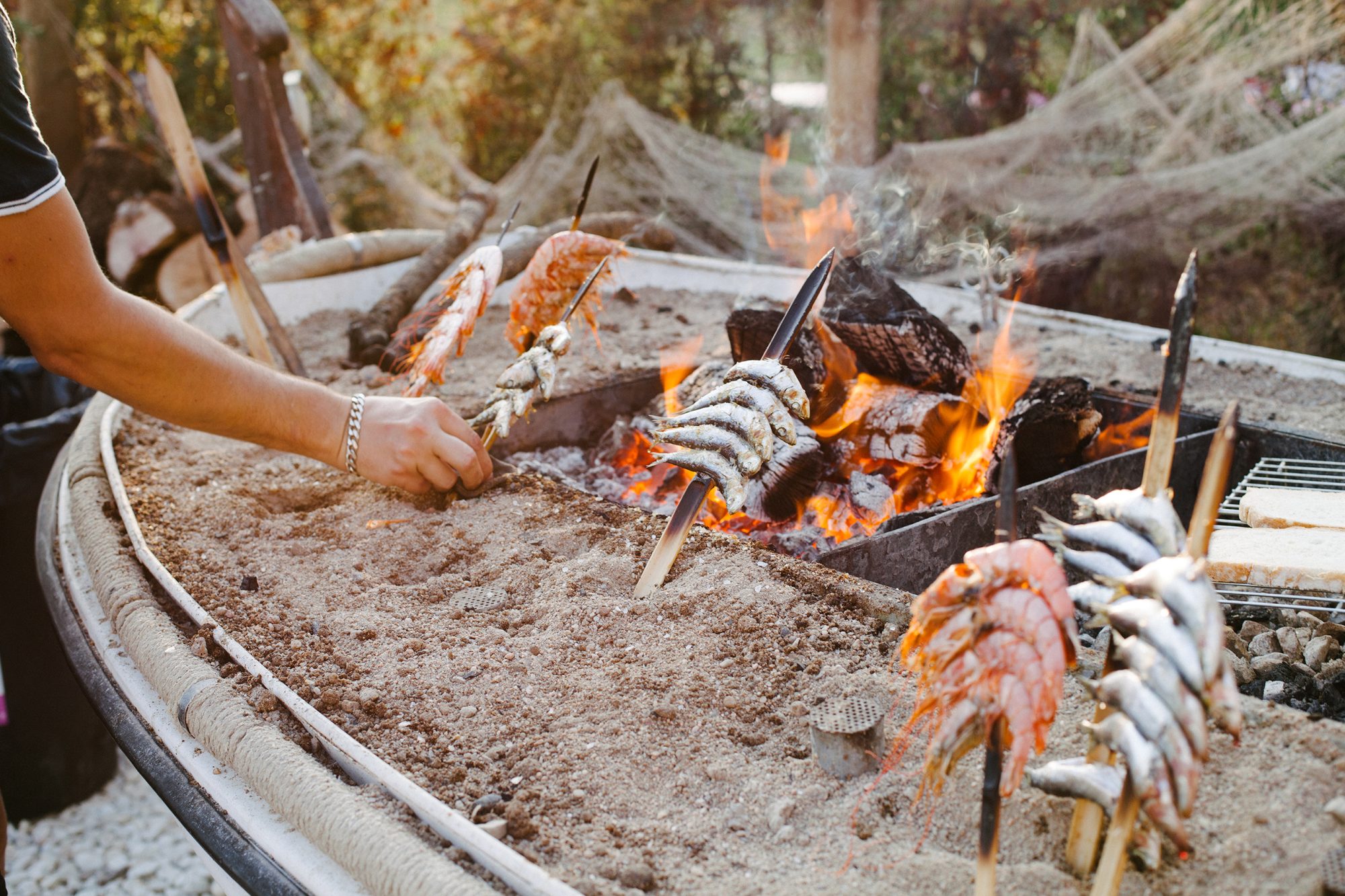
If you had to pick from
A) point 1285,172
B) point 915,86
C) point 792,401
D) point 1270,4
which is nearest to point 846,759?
point 792,401

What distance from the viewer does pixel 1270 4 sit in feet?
20.2

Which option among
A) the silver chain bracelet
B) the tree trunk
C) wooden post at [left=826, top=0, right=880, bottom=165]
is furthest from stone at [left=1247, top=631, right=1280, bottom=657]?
the tree trunk

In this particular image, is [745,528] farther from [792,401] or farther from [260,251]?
[260,251]

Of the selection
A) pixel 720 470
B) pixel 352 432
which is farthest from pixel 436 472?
pixel 720 470

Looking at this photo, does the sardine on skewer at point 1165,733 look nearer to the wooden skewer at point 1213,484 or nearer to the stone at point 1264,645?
the wooden skewer at point 1213,484

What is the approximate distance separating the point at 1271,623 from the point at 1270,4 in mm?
5600

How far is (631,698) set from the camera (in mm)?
1704

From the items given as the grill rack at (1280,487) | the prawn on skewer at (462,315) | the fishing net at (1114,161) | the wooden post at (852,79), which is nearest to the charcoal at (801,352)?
the prawn on skewer at (462,315)

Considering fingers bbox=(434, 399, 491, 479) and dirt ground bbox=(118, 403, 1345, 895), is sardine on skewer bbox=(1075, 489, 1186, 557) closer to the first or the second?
dirt ground bbox=(118, 403, 1345, 895)

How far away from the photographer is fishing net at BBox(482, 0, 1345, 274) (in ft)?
19.5

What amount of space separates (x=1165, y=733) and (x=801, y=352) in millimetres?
2054

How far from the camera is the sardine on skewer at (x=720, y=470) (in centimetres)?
196

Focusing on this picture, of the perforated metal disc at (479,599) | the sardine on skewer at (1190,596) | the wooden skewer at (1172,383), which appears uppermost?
the wooden skewer at (1172,383)

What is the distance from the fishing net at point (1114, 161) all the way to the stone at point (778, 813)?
396cm
